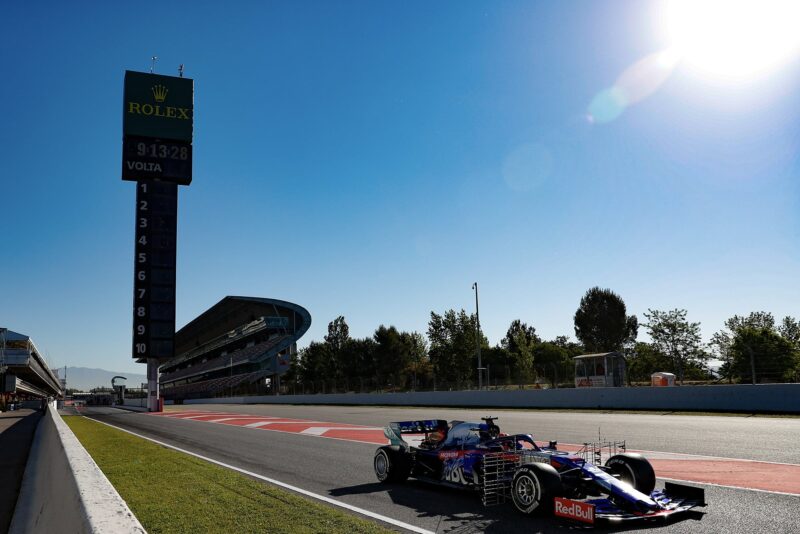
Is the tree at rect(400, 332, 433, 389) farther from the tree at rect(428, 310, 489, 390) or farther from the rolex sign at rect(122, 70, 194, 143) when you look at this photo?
the rolex sign at rect(122, 70, 194, 143)

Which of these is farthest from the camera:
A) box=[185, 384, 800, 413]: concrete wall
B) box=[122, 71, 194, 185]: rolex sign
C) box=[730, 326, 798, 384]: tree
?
box=[122, 71, 194, 185]: rolex sign

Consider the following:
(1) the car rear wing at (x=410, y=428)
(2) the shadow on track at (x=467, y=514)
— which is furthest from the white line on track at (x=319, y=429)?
(2) the shadow on track at (x=467, y=514)

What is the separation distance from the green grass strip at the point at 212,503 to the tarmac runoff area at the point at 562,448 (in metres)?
0.60

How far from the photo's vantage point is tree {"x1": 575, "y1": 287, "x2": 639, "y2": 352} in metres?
89.6

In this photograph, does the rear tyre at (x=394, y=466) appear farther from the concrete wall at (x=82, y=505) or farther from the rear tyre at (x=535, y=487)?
the concrete wall at (x=82, y=505)

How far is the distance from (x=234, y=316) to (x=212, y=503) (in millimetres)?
104048

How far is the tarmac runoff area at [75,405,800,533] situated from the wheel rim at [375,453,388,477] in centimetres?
19

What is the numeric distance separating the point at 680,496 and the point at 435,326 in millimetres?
67962

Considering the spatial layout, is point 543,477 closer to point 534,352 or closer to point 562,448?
point 562,448

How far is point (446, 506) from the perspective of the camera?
745cm

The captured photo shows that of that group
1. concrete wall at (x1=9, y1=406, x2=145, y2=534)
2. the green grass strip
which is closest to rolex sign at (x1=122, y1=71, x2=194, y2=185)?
the green grass strip

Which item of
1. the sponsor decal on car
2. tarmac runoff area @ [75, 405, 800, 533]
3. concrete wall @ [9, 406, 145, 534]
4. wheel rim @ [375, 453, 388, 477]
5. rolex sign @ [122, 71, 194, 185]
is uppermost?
rolex sign @ [122, 71, 194, 185]

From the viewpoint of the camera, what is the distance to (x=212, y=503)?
7.36 metres

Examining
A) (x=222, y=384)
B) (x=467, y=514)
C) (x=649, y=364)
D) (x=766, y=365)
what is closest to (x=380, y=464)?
(x=467, y=514)
